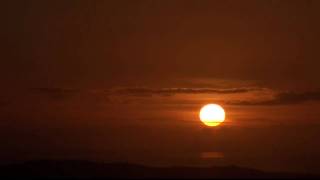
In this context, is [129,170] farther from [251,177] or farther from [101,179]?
[251,177]

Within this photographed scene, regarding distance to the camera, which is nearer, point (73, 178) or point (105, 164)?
point (73, 178)

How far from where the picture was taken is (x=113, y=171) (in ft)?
124

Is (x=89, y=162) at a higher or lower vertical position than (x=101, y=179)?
higher

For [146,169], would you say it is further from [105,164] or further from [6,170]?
[6,170]

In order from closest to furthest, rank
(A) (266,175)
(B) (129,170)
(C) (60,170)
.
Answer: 1. (A) (266,175)
2. (B) (129,170)
3. (C) (60,170)

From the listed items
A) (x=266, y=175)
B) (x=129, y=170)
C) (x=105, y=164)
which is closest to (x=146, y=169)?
(x=129, y=170)

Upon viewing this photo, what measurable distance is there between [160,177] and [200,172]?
3005 mm

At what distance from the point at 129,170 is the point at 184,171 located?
2.95 meters

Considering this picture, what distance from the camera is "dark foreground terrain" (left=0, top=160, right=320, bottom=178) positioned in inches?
1356

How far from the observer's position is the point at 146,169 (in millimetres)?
36469

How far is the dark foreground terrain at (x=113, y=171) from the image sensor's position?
1356 inches

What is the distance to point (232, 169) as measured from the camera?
35281 millimetres

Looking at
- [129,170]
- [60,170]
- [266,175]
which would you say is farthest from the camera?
[60,170]

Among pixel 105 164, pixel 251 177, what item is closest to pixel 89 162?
pixel 105 164
